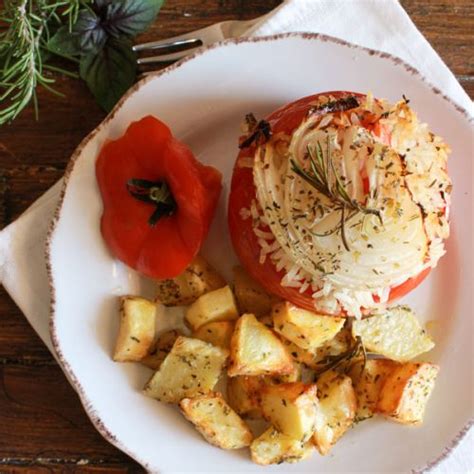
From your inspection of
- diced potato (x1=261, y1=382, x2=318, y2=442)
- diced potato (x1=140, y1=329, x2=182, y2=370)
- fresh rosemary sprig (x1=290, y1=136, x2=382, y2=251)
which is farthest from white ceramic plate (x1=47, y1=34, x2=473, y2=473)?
fresh rosemary sprig (x1=290, y1=136, x2=382, y2=251)

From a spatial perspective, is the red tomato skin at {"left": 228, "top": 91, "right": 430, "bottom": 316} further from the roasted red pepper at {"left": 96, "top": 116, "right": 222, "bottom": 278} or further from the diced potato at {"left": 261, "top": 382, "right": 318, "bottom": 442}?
the diced potato at {"left": 261, "top": 382, "right": 318, "bottom": 442}

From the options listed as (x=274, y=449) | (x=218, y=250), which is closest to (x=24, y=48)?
(x=218, y=250)

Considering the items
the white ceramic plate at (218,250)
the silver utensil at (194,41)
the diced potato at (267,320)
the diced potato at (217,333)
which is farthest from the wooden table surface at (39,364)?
the diced potato at (267,320)

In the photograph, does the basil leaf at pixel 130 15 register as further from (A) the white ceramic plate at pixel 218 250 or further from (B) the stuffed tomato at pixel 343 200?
(B) the stuffed tomato at pixel 343 200

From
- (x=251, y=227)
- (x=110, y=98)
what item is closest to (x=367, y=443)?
(x=251, y=227)

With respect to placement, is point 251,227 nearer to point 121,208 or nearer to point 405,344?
point 121,208

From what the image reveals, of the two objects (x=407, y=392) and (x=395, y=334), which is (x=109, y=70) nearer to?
(x=395, y=334)
